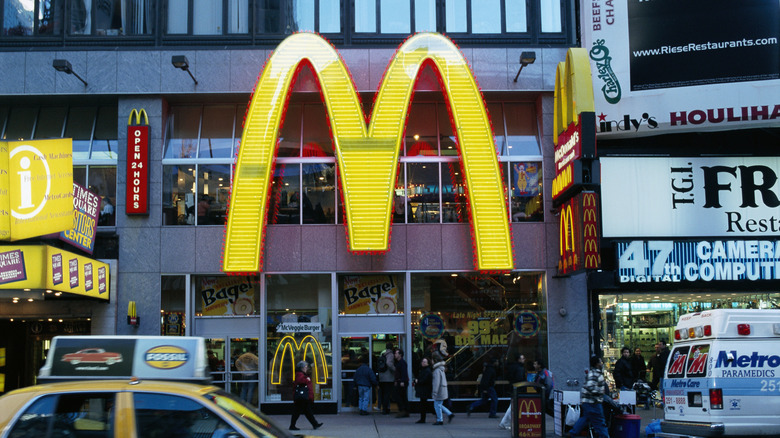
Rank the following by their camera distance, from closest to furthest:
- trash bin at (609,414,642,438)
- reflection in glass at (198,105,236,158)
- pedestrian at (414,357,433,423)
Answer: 1. trash bin at (609,414,642,438)
2. pedestrian at (414,357,433,423)
3. reflection in glass at (198,105,236,158)

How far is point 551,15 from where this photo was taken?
21125 millimetres

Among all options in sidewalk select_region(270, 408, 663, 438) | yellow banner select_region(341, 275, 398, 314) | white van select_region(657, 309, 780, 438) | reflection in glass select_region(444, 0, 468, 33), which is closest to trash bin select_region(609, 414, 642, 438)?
white van select_region(657, 309, 780, 438)

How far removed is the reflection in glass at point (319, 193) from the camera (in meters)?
20.3

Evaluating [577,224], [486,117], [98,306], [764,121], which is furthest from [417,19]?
[98,306]

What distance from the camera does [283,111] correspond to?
19.6 metres

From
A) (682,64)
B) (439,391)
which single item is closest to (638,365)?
(439,391)

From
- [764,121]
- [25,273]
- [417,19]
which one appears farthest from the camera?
[417,19]

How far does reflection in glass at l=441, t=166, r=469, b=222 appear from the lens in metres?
20.4

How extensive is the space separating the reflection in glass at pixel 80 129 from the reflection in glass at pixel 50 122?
219 mm

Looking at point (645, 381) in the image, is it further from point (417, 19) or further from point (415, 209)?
point (417, 19)

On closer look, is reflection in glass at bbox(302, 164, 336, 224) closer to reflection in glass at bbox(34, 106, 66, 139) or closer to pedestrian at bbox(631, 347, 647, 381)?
reflection in glass at bbox(34, 106, 66, 139)

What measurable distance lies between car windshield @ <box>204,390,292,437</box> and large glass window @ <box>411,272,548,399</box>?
12.7m

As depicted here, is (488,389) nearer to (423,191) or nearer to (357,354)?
(357,354)

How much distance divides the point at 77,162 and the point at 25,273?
6.20 metres
